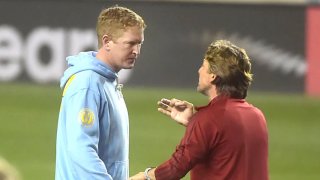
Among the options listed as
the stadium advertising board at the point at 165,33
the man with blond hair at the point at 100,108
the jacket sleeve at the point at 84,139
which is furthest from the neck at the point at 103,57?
the stadium advertising board at the point at 165,33

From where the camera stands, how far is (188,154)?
147 inches

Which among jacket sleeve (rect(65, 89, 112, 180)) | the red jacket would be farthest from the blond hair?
the red jacket

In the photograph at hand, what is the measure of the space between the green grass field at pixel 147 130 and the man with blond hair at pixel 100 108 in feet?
14.0

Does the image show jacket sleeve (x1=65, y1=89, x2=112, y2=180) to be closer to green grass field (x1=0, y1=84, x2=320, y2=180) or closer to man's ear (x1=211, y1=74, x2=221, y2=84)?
man's ear (x1=211, y1=74, x2=221, y2=84)

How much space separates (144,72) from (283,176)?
284 cm

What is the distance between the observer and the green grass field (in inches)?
342

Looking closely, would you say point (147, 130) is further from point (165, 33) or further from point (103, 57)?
point (103, 57)

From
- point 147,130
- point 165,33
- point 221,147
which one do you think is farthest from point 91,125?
point 165,33

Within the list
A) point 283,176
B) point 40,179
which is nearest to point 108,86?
point 40,179

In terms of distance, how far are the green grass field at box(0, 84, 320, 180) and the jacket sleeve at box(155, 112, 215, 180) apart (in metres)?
4.32

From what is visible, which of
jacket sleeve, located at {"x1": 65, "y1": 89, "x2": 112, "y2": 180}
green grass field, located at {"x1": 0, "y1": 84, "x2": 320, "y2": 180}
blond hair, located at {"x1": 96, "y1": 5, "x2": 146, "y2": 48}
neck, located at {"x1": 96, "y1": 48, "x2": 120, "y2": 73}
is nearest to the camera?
jacket sleeve, located at {"x1": 65, "y1": 89, "x2": 112, "y2": 180}

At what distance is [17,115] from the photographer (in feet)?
32.9

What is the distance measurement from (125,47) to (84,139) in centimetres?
45

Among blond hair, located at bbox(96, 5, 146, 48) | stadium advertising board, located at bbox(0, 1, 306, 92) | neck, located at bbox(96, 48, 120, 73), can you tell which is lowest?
stadium advertising board, located at bbox(0, 1, 306, 92)
